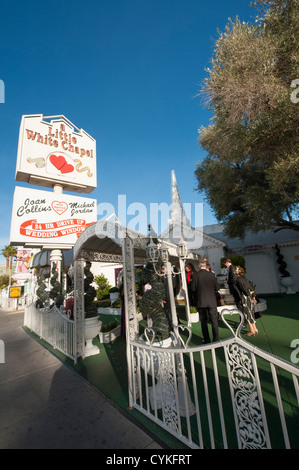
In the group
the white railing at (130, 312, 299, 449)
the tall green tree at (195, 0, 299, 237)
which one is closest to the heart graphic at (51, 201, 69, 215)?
the tall green tree at (195, 0, 299, 237)

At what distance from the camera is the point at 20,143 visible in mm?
11633

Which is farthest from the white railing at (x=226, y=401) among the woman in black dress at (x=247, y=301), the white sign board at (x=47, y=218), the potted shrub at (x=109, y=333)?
the white sign board at (x=47, y=218)

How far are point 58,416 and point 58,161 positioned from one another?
1323cm

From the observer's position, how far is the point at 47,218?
12.1 metres

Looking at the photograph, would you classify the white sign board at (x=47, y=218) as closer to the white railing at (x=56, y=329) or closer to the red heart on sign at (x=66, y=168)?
the red heart on sign at (x=66, y=168)

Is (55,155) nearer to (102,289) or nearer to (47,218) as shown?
(47,218)

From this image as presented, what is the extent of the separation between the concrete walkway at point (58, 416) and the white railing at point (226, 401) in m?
0.42

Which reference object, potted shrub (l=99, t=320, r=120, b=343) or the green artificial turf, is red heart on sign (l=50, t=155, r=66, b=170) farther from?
the green artificial turf

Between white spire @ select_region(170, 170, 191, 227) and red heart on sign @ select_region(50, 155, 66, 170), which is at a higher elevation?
red heart on sign @ select_region(50, 155, 66, 170)

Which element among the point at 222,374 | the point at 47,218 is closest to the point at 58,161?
the point at 47,218

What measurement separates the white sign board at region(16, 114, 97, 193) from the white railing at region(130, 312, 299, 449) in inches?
487

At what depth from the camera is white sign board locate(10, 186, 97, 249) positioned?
36.1 ft

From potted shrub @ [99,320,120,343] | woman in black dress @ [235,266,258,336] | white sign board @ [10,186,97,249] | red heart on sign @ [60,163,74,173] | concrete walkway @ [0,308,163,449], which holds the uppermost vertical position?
red heart on sign @ [60,163,74,173]
